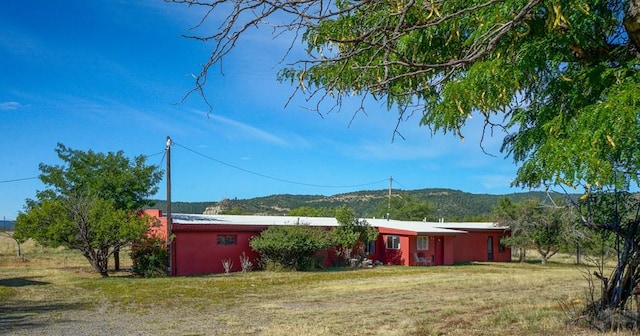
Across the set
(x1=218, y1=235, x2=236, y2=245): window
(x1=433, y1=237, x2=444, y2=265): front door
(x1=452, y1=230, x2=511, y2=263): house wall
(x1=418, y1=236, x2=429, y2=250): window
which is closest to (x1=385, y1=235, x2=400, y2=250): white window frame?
(x1=418, y1=236, x2=429, y2=250): window

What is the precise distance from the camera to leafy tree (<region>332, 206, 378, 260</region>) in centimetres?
3397

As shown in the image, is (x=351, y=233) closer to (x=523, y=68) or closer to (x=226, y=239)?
(x=226, y=239)

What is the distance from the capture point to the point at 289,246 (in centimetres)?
3023

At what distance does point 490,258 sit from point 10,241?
43448 millimetres

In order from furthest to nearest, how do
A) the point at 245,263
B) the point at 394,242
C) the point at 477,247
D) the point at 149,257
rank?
the point at 477,247
the point at 394,242
the point at 245,263
the point at 149,257

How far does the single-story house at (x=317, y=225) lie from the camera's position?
28.8 m

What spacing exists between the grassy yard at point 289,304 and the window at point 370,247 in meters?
8.59

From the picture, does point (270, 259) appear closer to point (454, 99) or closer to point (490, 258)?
point (490, 258)

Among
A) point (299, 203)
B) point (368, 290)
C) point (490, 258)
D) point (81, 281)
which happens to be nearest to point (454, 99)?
point (368, 290)

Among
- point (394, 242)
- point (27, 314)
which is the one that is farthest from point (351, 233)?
point (27, 314)

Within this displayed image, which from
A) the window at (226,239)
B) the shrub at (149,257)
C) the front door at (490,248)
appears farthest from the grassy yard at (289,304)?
the front door at (490,248)

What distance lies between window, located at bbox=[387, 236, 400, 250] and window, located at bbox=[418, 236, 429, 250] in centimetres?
143

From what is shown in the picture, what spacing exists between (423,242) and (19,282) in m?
23.5

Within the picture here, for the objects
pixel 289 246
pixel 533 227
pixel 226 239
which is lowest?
pixel 289 246
